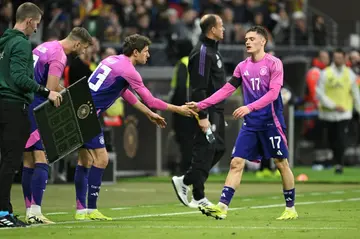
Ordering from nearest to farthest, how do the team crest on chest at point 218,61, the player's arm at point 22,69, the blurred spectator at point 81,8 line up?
1. the player's arm at point 22,69
2. the team crest on chest at point 218,61
3. the blurred spectator at point 81,8

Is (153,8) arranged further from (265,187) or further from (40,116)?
(40,116)

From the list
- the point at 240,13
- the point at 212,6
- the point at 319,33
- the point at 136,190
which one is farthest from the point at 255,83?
the point at 319,33

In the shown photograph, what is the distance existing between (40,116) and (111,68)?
3.95ft

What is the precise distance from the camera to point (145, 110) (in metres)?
13.8

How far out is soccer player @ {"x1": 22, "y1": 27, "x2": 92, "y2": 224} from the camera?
43.3 ft

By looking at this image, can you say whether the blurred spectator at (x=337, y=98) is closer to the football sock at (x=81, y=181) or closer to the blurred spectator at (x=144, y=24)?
the blurred spectator at (x=144, y=24)

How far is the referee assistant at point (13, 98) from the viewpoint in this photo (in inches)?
484

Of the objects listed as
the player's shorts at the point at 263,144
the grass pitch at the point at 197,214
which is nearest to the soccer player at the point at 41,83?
the grass pitch at the point at 197,214

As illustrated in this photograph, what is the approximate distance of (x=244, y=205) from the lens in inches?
626

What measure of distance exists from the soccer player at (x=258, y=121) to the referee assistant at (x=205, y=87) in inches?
73.5

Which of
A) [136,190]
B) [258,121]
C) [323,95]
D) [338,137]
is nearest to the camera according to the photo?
[258,121]

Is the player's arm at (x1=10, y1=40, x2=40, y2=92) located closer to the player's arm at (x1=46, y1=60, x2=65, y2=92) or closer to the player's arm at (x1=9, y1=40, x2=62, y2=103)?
the player's arm at (x1=9, y1=40, x2=62, y2=103)

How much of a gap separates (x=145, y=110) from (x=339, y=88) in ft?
40.0

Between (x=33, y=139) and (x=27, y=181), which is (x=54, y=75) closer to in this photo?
(x=33, y=139)
